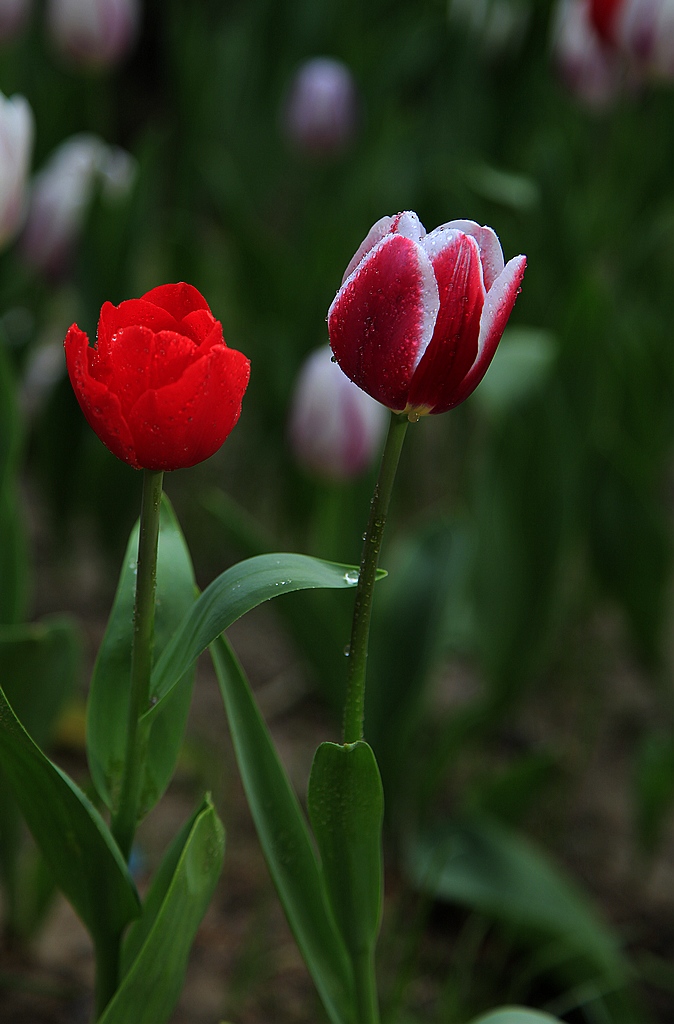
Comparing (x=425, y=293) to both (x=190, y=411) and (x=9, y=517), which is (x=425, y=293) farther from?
(x=9, y=517)

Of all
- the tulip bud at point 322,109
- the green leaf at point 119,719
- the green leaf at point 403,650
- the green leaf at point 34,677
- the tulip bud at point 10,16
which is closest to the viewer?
the green leaf at point 119,719

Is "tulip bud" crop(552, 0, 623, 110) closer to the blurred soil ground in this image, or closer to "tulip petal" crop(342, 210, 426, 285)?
the blurred soil ground

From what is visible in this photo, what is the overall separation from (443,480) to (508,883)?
915mm

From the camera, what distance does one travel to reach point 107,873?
573 millimetres

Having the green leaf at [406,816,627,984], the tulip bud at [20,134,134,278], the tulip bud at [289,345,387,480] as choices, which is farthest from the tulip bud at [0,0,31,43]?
the green leaf at [406,816,627,984]

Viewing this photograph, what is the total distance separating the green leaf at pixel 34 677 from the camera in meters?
0.74

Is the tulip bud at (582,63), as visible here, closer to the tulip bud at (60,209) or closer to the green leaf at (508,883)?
the tulip bud at (60,209)

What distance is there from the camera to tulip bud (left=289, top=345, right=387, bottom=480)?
1106mm

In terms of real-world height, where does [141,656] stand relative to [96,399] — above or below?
below

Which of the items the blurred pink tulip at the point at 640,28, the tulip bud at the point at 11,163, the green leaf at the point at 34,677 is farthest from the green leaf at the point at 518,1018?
the blurred pink tulip at the point at 640,28

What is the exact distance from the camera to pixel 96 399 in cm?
45

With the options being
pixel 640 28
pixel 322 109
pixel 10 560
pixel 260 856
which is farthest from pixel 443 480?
pixel 10 560

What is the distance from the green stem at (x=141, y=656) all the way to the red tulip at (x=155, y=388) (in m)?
0.03

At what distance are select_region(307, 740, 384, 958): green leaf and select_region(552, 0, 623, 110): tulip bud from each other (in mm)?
1396
